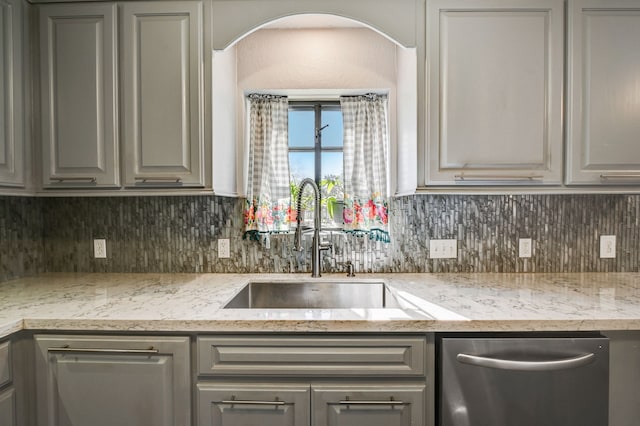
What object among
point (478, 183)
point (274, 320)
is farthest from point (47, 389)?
point (478, 183)

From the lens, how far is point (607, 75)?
157 cm

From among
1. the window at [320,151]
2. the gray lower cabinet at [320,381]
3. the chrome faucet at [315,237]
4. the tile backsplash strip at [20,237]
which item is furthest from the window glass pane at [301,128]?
the tile backsplash strip at [20,237]

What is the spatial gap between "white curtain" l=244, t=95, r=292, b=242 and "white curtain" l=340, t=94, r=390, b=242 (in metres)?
0.35

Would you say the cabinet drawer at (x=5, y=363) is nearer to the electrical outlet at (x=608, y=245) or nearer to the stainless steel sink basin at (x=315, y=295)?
the stainless steel sink basin at (x=315, y=295)

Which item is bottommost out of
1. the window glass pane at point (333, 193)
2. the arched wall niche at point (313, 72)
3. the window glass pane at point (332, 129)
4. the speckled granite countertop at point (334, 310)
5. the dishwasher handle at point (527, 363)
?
the dishwasher handle at point (527, 363)

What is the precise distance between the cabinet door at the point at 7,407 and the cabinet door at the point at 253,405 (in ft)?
2.10

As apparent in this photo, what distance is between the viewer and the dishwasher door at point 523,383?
1177 millimetres

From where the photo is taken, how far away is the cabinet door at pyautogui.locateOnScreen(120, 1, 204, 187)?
1601 millimetres

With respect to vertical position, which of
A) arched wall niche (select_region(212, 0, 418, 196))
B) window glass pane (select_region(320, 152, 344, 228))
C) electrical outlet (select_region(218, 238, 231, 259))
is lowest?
electrical outlet (select_region(218, 238, 231, 259))

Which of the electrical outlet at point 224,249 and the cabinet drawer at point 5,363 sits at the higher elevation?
the electrical outlet at point 224,249

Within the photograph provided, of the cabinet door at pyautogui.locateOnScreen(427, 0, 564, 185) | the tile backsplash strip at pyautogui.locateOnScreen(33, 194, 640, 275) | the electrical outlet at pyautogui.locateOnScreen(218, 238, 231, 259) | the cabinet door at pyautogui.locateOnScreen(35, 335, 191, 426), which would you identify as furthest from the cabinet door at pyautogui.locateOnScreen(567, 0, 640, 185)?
the cabinet door at pyautogui.locateOnScreen(35, 335, 191, 426)

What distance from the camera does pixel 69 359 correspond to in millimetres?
1239

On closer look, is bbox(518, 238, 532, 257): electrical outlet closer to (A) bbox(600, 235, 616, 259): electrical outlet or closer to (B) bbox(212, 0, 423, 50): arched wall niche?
(A) bbox(600, 235, 616, 259): electrical outlet

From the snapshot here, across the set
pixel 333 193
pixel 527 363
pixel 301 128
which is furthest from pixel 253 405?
pixel 301 128
